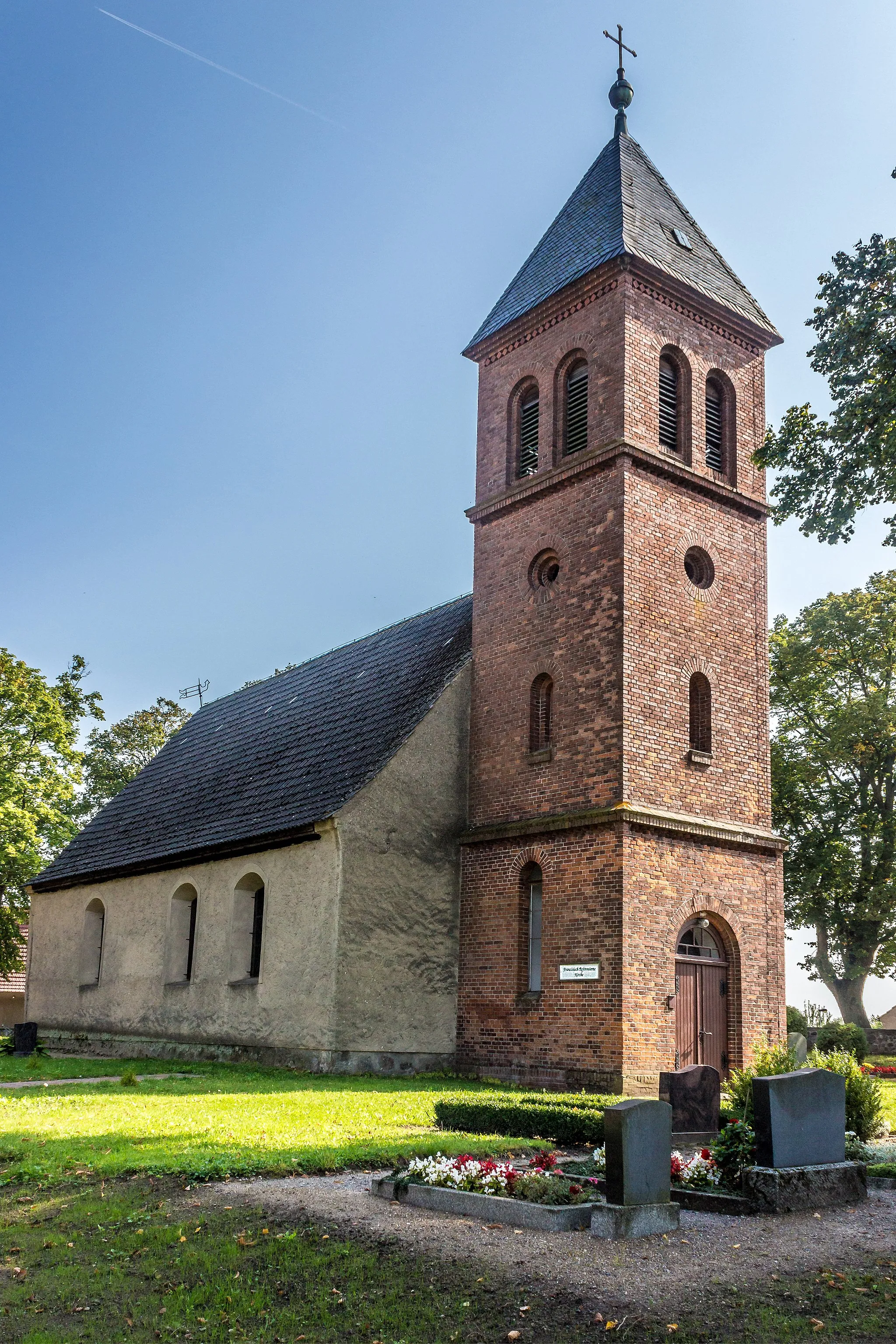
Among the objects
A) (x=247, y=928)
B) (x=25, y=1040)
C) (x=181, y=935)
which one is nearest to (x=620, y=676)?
(x=247, y=928)

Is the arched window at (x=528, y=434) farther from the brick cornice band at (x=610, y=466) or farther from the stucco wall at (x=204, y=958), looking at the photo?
the stucco wall at (x=204, y=958)

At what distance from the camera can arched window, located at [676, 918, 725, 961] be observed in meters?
19.5

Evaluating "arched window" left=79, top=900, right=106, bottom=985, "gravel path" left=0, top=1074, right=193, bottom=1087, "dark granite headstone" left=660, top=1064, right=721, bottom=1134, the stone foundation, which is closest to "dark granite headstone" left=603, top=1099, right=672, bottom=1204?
the stone foundation

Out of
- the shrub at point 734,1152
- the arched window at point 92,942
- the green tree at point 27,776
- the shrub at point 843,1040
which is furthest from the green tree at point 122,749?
the shrub at point 734,1152

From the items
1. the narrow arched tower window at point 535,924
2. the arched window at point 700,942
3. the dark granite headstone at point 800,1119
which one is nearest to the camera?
the dark granite headstone at point 800,1119

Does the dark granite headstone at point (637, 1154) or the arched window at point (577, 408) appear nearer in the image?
the dark granite headstone at point (637, 1154)

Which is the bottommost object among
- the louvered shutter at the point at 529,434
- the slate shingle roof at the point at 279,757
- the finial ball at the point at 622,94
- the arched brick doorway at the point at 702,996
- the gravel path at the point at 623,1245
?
the gravel path at the point at 623,1245

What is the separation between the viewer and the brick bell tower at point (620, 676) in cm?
1891

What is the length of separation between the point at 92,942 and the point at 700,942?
631 inches

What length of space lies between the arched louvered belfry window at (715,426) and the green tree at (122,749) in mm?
30471

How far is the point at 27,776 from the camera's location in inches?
1438

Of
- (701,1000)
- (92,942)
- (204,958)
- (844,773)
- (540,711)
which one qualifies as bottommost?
(701,1000)

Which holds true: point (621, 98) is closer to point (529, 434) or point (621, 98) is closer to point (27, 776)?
point (529, 434)

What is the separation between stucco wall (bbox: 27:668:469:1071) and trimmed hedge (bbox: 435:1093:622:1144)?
616 cm
